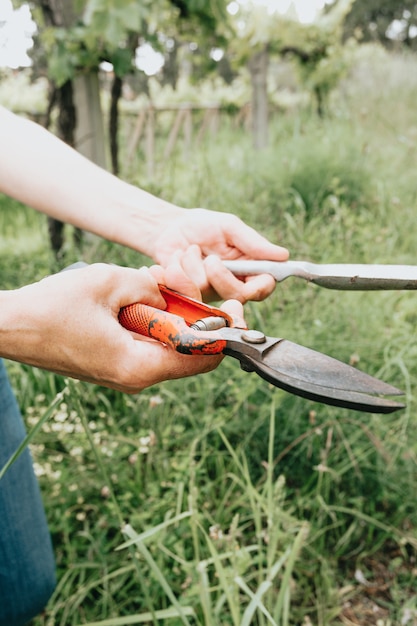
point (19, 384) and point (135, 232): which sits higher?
point (135, 232)

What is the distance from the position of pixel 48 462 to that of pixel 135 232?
0.83 metres

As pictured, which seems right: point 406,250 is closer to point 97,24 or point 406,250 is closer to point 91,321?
point 97,24

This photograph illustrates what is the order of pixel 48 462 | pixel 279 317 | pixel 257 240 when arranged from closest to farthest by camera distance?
pixel 257 240 → pixel 48 462 → pixel 279 317

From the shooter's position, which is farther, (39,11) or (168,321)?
(39,11)

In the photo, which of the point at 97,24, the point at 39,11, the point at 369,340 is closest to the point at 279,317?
the point at 369,340

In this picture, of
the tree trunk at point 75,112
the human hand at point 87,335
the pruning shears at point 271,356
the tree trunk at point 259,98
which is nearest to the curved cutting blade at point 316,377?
the pruning shears at point 271,356

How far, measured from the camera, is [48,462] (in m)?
1.75

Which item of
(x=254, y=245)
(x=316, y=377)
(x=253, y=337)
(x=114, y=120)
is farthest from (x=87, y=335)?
(x=114, y=120)

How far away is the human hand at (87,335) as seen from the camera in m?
0.88

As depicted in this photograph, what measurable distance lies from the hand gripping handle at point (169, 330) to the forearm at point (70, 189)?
49 cm

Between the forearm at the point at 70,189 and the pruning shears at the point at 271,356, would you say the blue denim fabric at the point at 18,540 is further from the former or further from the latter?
the pruning shears at the point at 271,356

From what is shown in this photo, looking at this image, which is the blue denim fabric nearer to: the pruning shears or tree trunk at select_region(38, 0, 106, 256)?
the pruning shears

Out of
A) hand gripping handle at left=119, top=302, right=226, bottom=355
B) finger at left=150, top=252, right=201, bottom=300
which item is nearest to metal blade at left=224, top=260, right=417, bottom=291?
finger at left=150, top=252, right=201, bottom=300

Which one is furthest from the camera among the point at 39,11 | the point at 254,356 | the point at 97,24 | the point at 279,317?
the point at 39,11
